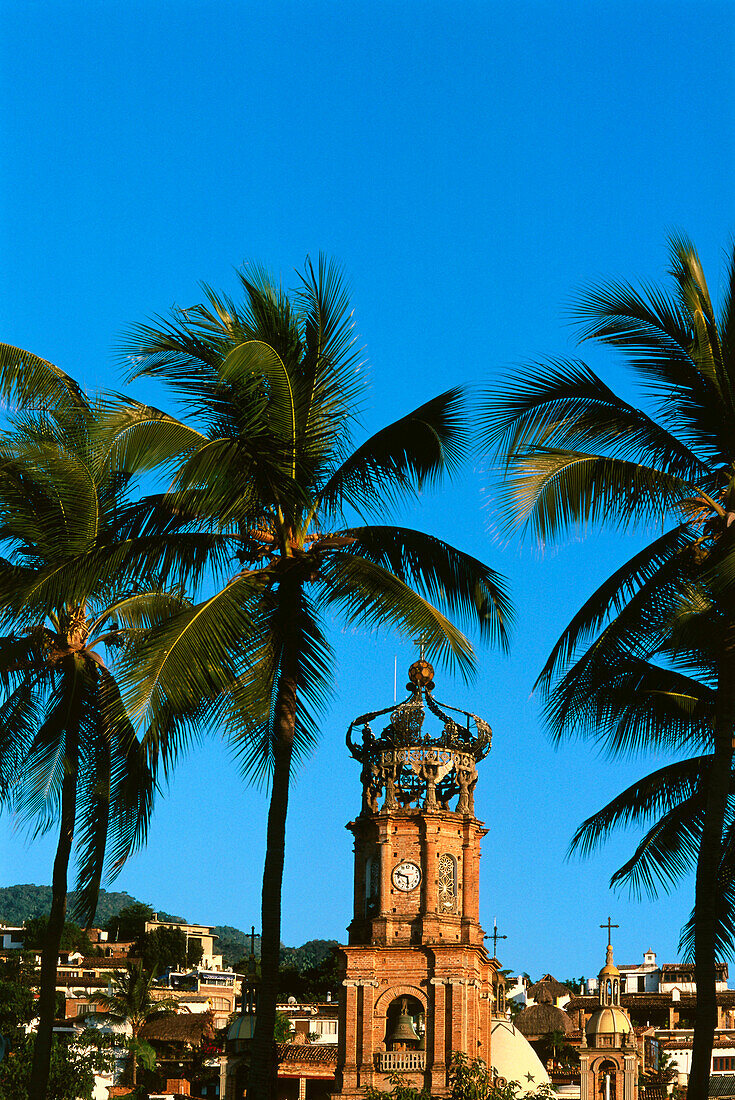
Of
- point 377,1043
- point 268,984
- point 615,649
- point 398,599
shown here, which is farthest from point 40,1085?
point 377,1043

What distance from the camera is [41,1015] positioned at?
18938 mm

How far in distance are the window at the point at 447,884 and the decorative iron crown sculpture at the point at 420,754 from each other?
6.43 feet

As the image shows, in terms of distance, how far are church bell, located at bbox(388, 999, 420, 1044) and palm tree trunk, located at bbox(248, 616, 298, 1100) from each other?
119 ft

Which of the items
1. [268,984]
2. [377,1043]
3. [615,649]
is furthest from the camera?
[377,1043]

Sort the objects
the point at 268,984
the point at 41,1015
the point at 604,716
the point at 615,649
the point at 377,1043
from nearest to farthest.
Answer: the point at 268,984
the point at 615,649
the point at 604,716
the point at 41,1015
the point at 377,1043

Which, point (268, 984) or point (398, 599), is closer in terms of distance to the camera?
point (268, 984)

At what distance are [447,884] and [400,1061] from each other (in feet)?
21.8

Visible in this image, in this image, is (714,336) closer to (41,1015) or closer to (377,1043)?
(41,1015)

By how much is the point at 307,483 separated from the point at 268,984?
5686 mm

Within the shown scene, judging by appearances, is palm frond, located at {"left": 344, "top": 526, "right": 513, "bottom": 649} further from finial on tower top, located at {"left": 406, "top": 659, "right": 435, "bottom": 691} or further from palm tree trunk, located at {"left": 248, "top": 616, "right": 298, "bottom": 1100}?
finial on tower top, located at {"left": 406, "top": 659, "right": 435, "bottom": 691}

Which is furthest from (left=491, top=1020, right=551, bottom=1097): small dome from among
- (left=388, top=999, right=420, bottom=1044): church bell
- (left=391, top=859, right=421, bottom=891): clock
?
(left=391, top=859, right=421, bottom=891): clock

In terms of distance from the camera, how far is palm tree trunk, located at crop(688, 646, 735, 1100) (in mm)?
14836

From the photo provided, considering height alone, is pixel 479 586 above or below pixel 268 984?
above

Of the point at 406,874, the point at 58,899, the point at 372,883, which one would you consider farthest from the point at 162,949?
the point at 58,899
